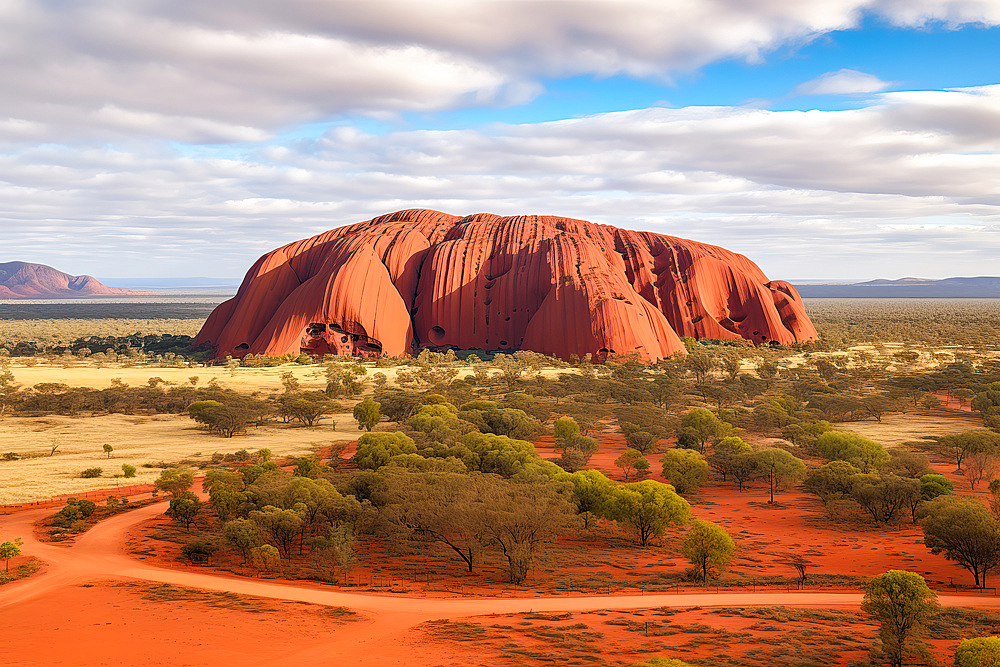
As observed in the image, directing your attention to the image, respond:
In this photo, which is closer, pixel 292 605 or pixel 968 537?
pixel 292 605

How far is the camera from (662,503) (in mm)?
25797

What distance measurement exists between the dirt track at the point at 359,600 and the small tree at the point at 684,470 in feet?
39.1

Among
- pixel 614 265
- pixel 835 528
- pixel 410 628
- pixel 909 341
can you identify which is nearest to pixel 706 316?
pixel 614 265

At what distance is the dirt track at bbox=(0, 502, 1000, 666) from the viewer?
1634 cm

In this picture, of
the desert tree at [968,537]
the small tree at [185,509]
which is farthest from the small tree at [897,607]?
the small tree at [185,509]

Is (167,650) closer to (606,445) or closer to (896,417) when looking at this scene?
(606,445)

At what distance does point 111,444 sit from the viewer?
40.2 meters

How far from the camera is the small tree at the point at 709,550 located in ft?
70.7

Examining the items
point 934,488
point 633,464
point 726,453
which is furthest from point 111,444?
point 934,488

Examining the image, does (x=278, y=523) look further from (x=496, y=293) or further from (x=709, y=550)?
(x=496, y=293)

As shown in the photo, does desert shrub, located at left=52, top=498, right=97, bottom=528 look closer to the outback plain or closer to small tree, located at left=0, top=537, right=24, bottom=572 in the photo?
the outback plain

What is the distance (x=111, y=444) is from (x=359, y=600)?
28356 millimetres

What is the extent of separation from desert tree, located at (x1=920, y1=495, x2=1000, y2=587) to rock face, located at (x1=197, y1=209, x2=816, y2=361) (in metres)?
46.7

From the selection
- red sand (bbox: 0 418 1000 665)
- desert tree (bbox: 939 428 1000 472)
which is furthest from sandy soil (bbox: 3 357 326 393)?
desert tree (bbox: 939 428 1000 472)
